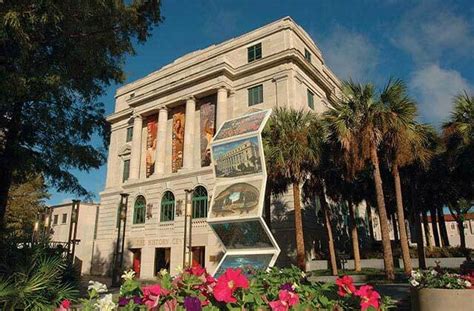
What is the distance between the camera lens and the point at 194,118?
121ft

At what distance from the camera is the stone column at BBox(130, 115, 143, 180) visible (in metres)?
40.4

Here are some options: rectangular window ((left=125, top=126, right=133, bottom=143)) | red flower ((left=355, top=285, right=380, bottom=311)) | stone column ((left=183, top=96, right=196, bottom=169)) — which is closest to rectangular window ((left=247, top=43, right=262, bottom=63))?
stone column ((left=183, top=96, right=196, bottom=169))

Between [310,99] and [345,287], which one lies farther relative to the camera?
[310,99]

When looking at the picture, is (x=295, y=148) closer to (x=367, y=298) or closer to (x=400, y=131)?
(x=400, y=131)

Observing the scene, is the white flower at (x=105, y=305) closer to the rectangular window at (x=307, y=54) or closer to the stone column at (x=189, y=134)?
the stone column at (x=189, y=134)

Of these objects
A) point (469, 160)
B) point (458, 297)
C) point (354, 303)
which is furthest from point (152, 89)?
point (354, 303)

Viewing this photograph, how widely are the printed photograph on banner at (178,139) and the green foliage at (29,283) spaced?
90.0ft

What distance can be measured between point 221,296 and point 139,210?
37.5 m

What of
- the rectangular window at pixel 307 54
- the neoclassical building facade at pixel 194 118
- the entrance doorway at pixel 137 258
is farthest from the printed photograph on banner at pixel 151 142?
the rectangular window at pixel 307 54

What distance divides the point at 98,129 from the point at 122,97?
1288 inches

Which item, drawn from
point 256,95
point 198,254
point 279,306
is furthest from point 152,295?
point 256,95

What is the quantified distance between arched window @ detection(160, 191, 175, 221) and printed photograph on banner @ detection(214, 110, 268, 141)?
17.3 meters

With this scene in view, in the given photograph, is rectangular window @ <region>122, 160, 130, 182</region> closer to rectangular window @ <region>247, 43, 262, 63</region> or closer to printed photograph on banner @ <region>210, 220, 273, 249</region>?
rectangular window @ <region>247, 43, 262, 63</region>

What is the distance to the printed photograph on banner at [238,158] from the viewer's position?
18.3m
